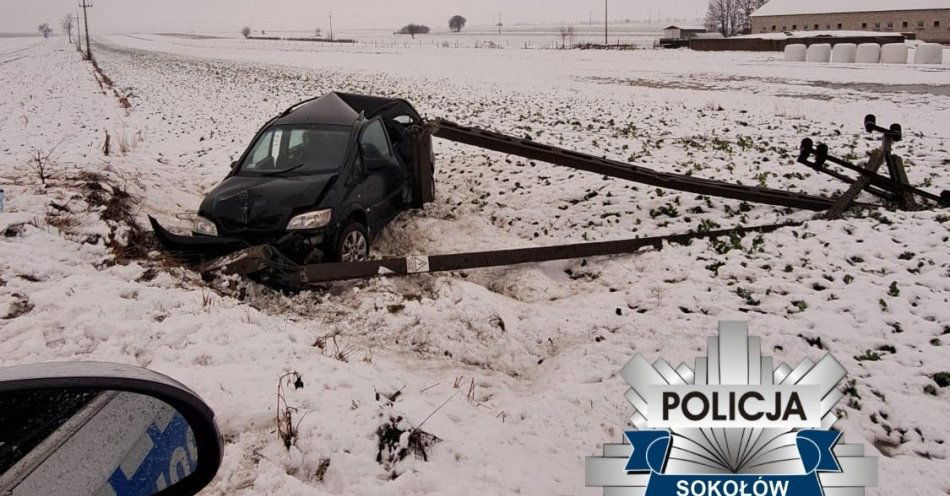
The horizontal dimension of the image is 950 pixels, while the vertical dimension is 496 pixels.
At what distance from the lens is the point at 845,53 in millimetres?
37719

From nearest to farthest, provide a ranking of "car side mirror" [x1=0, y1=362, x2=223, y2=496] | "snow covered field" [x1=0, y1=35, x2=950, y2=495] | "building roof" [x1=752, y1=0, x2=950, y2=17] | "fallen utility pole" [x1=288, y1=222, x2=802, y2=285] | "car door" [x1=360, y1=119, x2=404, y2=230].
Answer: "car side mirror" [x1=0, y1=362, x2=223, y2=496], "snow covered field" [x1=0, y1=35, x2=950, y2=495], "fallen utility pole" [x1=288, y1=222, x2=802, y2=285], "car door" [x1=360, y1=119, x2=404, y2=230], "building roof" [x1=752, y1=0, x2=950, y2=17]

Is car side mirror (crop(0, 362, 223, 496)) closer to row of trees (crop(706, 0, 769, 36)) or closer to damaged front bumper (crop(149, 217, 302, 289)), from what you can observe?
damaged front bumper (crop(149, 217, 302, 289))

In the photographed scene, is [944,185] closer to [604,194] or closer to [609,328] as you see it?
[604,194]

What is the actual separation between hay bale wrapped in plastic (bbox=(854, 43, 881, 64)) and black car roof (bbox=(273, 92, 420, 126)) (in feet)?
130

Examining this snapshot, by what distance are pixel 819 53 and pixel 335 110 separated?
41150 mm

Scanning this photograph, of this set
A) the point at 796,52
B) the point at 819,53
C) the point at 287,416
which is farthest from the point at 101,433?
the point at 796,52

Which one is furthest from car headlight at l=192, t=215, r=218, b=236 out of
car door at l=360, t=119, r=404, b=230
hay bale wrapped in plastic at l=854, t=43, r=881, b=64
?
hay bale wrapped in plastic at l=854, t=43, r=881, b=64

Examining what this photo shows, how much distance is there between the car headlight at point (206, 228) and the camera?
6.67 meters

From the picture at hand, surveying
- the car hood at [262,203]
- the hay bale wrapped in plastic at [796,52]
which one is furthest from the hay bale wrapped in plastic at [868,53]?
the car hood at [262,203]

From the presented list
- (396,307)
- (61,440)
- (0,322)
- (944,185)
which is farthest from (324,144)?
(944,185)

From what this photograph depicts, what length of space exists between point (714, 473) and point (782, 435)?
19.1 inches

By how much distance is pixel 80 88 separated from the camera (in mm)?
31516

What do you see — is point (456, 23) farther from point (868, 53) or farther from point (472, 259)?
point (472, 259)

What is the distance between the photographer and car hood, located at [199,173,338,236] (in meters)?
6.57
